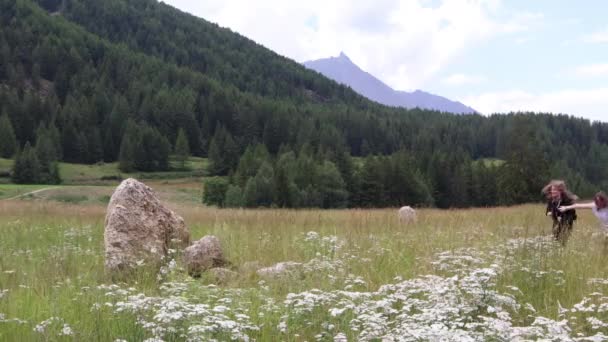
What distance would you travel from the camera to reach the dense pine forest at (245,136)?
70.3m

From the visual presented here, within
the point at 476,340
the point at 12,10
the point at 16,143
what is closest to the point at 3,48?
the point at 12,10

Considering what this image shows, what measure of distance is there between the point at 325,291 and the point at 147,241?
12.0 ft

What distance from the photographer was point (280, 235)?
1041 cm

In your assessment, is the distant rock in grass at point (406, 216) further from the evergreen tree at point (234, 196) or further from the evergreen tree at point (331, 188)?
the evergreen tree at point (331, 188)

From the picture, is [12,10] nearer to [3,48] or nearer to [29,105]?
[3,48]

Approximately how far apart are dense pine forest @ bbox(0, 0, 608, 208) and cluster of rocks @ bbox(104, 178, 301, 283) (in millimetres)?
44598

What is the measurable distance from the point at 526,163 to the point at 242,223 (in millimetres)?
46208

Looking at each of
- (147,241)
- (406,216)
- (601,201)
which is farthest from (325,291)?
(406,216)

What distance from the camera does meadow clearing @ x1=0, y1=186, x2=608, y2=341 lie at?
13.0 feet

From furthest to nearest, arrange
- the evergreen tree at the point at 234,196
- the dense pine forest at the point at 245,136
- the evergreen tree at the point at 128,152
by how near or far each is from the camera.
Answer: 1. the evergreen tree at the point at 128,152
2. the dense pine forest at the point at 245,136
3. the evergreen tree at the point at 234,196

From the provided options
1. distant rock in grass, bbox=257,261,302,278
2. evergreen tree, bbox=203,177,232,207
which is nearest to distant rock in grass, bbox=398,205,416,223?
distant rock in grass, bbox=257,261,302,278

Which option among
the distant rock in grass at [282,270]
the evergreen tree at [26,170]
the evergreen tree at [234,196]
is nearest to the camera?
the distant rock in grass at [282,270]

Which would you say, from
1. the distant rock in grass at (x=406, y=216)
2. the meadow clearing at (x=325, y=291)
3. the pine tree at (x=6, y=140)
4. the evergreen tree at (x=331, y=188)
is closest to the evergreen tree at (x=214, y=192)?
the evergreen tree at (x=331, y=188)

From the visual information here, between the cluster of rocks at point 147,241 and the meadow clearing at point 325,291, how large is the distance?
0.82ft
